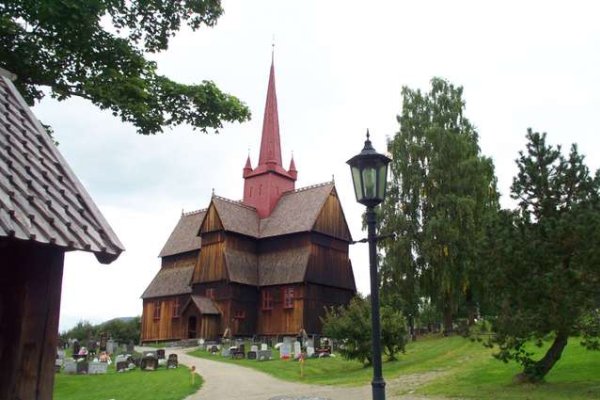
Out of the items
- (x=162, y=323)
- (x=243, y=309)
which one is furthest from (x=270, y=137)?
(x=162, y=323)

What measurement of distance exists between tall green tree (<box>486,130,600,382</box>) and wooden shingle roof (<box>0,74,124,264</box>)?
13346 mm

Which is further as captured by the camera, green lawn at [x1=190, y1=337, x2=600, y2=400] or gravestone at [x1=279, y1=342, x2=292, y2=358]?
gravestone at [x1=279, y1=342, x2=292, y2=358]

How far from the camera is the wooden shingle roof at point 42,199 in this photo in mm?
4137

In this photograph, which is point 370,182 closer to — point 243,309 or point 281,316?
point 281,316

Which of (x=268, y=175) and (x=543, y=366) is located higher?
(x=268, y=175)

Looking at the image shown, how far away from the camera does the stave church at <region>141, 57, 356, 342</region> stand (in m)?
42.2

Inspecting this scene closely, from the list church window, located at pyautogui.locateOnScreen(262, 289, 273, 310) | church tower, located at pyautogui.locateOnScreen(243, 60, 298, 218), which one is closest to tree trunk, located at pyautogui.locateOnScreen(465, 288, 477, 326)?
church window, located at pyautogui.locateOnScreen(262, 289, 273, 310)

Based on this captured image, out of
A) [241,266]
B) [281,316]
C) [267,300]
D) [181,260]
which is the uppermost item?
[181,260]

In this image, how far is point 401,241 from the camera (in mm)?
36531

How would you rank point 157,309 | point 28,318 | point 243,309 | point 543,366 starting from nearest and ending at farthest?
point 28,318 → point 543,366 → point 243,309 → point 157,309

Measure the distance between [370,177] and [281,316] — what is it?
36.5m

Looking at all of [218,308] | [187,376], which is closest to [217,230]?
[218,308]

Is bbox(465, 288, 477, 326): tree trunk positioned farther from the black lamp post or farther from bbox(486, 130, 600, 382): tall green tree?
the black lamp post

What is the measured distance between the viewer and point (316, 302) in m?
42.3
